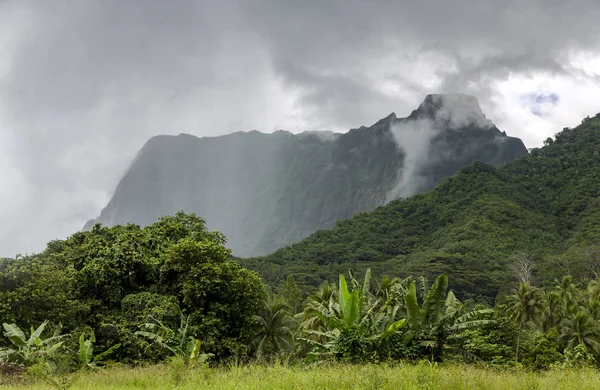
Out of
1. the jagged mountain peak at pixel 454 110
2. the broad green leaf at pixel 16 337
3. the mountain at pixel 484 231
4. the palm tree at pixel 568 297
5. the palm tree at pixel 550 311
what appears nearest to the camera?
the broad green leaf at pixel 16 337

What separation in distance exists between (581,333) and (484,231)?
59.4 meters

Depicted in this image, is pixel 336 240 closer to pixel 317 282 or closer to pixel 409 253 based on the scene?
pixel 409 253

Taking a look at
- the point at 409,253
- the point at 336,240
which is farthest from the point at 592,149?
the point at 336,240

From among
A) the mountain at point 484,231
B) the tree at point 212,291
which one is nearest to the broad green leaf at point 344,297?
the tree at point 212,291

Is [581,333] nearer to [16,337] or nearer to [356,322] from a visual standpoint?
[356,322]

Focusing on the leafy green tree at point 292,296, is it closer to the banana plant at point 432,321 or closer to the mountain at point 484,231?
the mountain at point 484,231

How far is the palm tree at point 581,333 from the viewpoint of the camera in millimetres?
34688

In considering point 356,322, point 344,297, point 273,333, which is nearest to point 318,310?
point 344,297

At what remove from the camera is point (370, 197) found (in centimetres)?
19338

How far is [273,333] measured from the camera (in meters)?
28.5

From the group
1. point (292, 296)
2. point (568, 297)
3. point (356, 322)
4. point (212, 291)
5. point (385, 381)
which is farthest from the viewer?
point (292, 296)

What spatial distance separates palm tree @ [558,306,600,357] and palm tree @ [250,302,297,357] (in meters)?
20.6

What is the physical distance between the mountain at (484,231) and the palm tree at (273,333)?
46.6m

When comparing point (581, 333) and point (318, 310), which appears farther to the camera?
point (581, 333)
